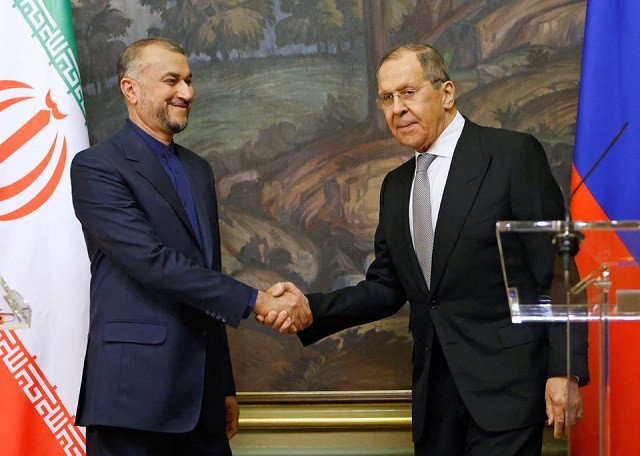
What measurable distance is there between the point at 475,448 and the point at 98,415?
115cm

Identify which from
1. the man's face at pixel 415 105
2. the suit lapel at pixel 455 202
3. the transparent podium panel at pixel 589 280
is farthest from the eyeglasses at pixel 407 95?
the transparent podium panel at pixel 589 280

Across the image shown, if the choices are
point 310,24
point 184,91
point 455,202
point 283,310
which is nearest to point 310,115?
point 310,24

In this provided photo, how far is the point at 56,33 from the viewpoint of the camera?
3477mm

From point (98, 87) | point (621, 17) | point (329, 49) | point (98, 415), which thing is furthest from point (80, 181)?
point (621, 17)

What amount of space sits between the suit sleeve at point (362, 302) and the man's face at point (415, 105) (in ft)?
1.29

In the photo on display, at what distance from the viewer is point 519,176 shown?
9.41 ft

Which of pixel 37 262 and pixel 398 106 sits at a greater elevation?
pixel 398 106

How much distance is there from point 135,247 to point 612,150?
1777 mm

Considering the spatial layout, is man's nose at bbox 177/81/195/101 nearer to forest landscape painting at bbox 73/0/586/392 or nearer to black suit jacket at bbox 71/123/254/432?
black suit jacket at bbox 71/123/254/432

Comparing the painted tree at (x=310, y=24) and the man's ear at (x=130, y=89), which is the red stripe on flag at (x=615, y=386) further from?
the man's ear at (x=130, y=89)

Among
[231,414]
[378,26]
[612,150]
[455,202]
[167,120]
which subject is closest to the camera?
[455,202]

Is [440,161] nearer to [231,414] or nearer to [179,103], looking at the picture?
[179,103]

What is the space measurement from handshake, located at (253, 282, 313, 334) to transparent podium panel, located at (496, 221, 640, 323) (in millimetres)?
1121

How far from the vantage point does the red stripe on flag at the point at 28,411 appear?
3.30 meters
